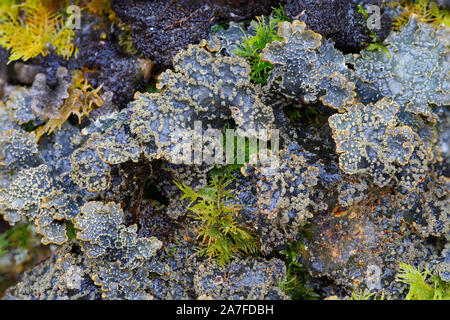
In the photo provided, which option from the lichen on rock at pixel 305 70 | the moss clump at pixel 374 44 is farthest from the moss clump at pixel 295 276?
the moss clump at pixel 374 44

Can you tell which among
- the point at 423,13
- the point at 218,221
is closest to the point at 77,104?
the point at 218,221

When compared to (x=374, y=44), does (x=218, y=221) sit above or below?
below

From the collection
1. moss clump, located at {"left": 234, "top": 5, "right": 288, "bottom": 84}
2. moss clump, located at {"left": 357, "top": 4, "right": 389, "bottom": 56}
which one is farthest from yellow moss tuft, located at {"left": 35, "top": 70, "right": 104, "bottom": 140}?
moss clump, located at {"left": 357, "top": 4, "right": 389, "bottom": 56}

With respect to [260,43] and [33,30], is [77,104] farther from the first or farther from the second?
[260,43]

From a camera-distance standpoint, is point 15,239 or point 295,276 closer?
point 295,276

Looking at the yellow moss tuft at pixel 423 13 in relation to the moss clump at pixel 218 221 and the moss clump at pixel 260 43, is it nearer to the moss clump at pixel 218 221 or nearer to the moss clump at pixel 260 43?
the moss clump at pixel 260 43

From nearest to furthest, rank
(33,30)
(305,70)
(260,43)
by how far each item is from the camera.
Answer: (305,70)
(260,43)
(33,30)
